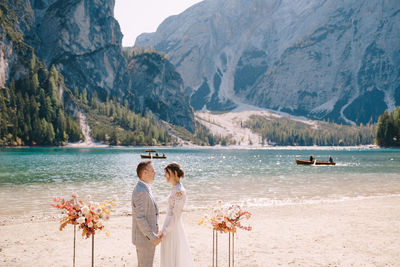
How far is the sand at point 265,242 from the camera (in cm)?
1464

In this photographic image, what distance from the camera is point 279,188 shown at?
43.7 meters

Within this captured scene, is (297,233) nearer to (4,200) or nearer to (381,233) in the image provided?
(381,233)

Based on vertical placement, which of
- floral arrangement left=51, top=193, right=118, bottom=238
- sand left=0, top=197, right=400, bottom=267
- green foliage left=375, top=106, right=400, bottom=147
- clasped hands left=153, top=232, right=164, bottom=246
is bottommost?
sand left=0, top=197, right=400, bottom=267

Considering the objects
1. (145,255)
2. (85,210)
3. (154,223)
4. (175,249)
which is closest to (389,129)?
(175,249)

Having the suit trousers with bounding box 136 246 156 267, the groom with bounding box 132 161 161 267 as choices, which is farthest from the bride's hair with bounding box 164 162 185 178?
the suit trousers with bounding box 136 246 156 267

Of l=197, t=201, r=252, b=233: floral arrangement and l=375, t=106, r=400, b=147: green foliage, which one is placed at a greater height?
l=375, t=106, r=400, b=147: green foliage

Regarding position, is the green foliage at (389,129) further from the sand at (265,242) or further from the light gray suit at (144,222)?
the light gray suit at (144,222)

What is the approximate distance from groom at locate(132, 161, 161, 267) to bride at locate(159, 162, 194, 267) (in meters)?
0.40

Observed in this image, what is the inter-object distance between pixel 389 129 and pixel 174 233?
18806 centimetres

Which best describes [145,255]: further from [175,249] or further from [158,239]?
[175,249]

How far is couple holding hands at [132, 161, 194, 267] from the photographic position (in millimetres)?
9328

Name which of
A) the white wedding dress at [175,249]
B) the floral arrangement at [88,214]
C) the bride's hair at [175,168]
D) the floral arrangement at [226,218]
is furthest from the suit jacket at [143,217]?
the floral arrangement at [226,218]

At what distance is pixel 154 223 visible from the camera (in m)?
9.51

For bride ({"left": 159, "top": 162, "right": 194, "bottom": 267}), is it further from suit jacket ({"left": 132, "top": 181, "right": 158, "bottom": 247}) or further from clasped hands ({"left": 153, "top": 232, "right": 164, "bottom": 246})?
suit jacket ({"left": 132, "top": 181, "right": 158, "bottom": 247})
